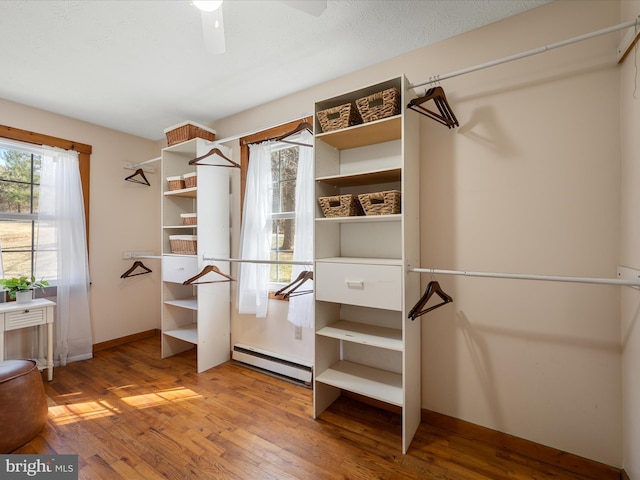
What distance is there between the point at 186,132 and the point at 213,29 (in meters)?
1.76

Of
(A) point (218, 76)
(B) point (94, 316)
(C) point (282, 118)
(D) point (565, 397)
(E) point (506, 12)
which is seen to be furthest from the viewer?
(B) point (94, 316)

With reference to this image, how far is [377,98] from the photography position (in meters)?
1.78

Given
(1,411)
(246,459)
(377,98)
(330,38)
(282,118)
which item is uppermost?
(330,38)

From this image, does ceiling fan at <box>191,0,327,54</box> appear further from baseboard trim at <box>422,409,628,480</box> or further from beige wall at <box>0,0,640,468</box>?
baseboard trim at <box>422,409,628,480</box>

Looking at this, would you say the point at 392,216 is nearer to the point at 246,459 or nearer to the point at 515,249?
the point at 515,249

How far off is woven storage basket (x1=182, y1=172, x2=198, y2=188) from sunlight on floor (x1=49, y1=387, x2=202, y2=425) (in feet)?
6.00

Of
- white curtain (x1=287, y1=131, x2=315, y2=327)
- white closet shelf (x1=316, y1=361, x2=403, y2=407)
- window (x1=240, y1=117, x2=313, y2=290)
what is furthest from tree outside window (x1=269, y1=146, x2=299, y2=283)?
white closet shelf (x1=316, y1=361, x2=403, y2=407)

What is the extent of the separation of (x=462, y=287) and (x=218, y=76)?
2395mm

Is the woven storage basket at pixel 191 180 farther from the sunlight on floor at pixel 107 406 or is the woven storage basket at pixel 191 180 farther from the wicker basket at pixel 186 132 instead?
the sunlight on floor at pixel 107 406

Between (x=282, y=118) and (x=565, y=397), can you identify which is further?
(x=282, y=118)

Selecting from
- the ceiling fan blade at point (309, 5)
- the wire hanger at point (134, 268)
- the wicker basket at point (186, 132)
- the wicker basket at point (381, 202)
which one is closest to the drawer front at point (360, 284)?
the wicker basket at point (381, 202)

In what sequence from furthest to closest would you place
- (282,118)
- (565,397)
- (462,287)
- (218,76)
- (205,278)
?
(205,278), (282,118), (218,76), (462,287), (565,397)

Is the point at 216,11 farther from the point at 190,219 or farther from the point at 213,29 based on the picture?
the point at 190,219

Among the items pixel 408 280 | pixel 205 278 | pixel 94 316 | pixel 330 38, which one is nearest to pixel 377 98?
pixel 330 38
